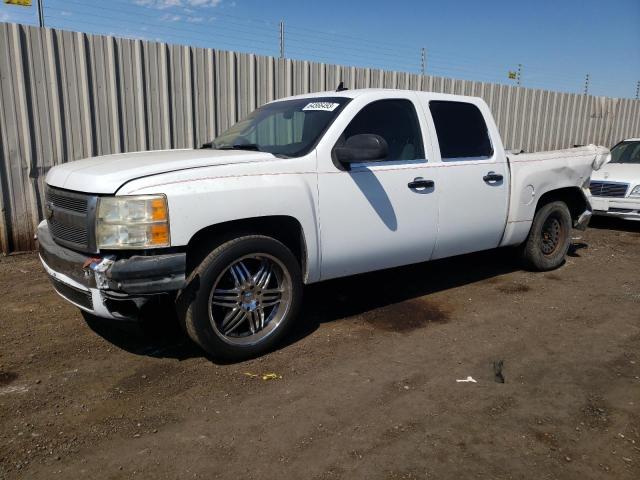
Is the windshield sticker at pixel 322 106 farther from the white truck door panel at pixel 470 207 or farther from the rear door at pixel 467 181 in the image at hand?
the white truck door panel at pixel 470 207

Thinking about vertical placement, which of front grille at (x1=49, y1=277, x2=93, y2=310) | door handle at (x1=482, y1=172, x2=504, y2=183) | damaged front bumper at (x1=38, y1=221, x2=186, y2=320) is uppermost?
door handle at (x1=482, y1=172, x2=504, y2=183)

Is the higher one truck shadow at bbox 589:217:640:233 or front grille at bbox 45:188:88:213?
front grille at bbox 45:188:88:213

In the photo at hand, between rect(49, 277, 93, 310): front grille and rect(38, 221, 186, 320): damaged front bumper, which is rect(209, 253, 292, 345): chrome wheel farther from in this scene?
rect(49, 277, 93, 310): front grille

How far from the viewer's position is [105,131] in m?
6.97

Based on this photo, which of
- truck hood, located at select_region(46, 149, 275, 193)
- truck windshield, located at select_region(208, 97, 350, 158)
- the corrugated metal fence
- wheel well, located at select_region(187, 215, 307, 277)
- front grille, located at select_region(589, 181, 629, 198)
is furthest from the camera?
front grille, located at select_region(589, 181, 629, 198)

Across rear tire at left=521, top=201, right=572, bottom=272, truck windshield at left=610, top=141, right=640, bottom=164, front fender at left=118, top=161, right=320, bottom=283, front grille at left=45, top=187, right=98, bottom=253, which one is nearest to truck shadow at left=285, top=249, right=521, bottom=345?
rear tire at left=521, top=201, right=572, bottom=272

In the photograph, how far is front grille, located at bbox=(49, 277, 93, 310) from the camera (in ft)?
10.9

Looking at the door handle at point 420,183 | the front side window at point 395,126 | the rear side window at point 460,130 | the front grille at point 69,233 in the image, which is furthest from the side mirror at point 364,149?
the front grille at point 69,233

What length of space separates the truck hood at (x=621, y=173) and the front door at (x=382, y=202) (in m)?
5.87

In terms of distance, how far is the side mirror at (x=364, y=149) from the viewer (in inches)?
150

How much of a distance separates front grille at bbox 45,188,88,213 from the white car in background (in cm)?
814

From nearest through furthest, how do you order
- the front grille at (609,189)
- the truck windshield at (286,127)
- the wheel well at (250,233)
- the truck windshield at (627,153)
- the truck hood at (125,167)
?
the truck hood at (125,167) → the wheel well at (250,233) → the truck windshield at (286,127) → the front grille at (609,189) → the truck windshield at (627,153)

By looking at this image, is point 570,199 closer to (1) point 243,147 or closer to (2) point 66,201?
(1) point 243,147

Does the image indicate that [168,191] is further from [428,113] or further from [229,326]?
[428,113]
